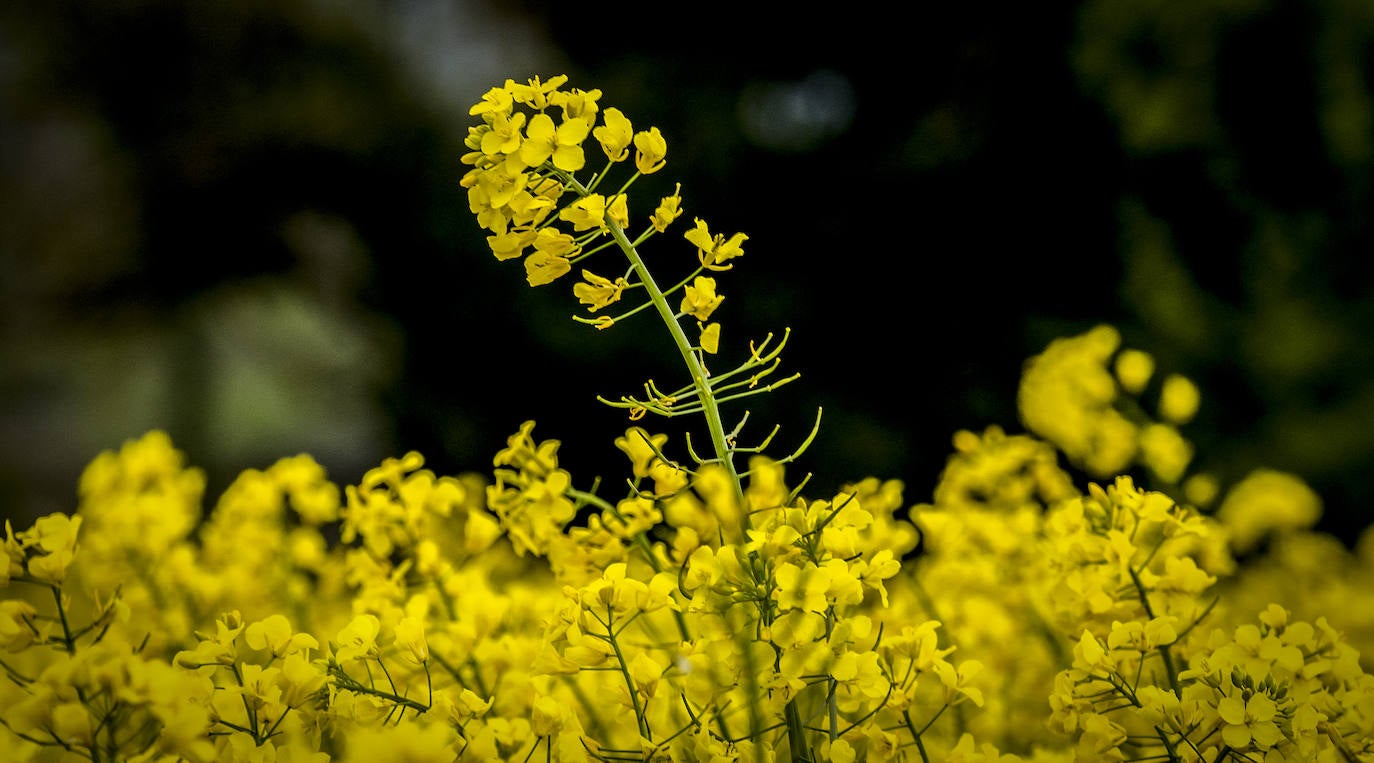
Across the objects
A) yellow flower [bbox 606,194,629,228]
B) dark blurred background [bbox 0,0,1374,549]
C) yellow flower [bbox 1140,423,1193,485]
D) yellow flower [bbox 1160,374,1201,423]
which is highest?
dark blurred background [bbox 0,0,1374,549]

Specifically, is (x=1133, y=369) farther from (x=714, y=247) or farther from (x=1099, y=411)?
(x=714, y=247)

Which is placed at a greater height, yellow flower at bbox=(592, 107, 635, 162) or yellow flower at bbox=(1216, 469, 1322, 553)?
yellow flower at bbox=(1216, 469, 1322, 553)

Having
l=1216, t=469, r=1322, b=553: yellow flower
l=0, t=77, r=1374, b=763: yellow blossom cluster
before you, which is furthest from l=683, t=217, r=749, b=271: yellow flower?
l=1216, t=469, r=1322, b=553: yellow flower

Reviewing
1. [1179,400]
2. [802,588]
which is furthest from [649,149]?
[1179,400]

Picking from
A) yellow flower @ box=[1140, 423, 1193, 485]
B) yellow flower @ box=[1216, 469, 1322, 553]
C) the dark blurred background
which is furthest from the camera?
the dark blurred background

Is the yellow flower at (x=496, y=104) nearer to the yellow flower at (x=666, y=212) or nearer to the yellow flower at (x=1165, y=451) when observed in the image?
the yellow flower at (x=666, y=212)

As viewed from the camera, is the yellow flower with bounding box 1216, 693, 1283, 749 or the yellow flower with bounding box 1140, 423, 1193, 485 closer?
the yellow flower with bounding box 1216, 693, 1283, 749

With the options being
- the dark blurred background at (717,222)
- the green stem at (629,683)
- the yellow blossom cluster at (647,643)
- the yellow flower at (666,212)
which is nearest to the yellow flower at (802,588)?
the yellow blossom cluster at (647,643)

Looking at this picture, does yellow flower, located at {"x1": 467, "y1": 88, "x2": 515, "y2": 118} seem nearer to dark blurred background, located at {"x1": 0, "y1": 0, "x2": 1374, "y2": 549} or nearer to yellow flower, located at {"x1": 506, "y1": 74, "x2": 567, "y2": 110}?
yellow flower, located at {"x1": 506, "y1": 74, "x2": 567, "y2": 110}

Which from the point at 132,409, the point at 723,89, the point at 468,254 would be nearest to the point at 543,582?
the point at 468,254
